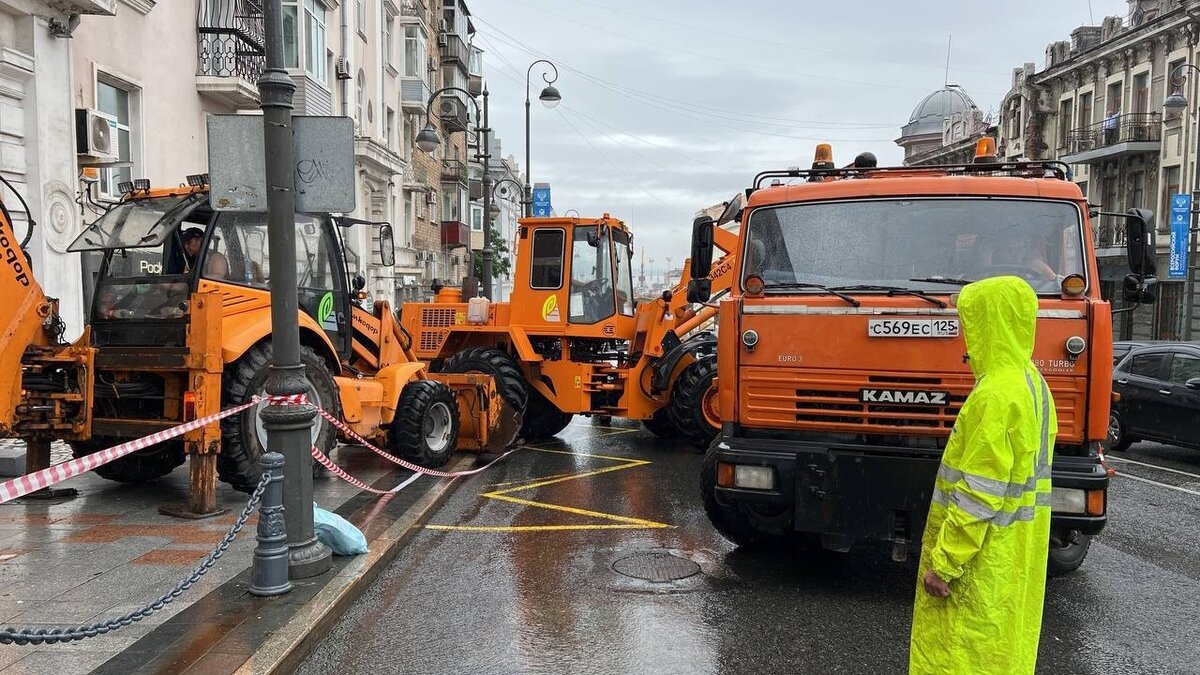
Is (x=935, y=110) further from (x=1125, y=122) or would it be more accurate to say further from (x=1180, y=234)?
(x=1180, y=234)

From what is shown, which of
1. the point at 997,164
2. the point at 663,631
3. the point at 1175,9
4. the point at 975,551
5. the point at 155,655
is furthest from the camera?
the point at 1175,9

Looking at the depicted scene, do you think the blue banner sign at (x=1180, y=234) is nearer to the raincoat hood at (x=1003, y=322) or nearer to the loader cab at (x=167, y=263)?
the loader cab at (x=167, y=263)

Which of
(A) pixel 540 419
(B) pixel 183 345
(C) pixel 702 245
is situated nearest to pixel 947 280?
(C) pixel 702 245

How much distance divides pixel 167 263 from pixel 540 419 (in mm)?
5686

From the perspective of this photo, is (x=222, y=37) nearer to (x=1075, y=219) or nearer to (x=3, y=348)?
(x=3, y=348)

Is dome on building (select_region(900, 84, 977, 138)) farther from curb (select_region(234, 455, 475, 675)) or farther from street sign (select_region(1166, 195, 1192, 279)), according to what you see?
curb (select_region(234, 455, 475, 675))

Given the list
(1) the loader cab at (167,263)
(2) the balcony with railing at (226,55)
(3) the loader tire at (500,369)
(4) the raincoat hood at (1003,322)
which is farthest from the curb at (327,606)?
(2) the balcony with railing at (226,55)

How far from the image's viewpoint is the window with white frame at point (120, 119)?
13.9 m

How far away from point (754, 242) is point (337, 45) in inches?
900

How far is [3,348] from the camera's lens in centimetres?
657

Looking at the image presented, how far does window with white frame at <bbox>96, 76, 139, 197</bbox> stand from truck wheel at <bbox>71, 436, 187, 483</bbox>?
24.7 ft

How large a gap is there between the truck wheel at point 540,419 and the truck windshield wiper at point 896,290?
23.1 ft

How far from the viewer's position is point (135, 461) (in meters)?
8.02

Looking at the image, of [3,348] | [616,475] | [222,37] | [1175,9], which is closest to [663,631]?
[616,475]
